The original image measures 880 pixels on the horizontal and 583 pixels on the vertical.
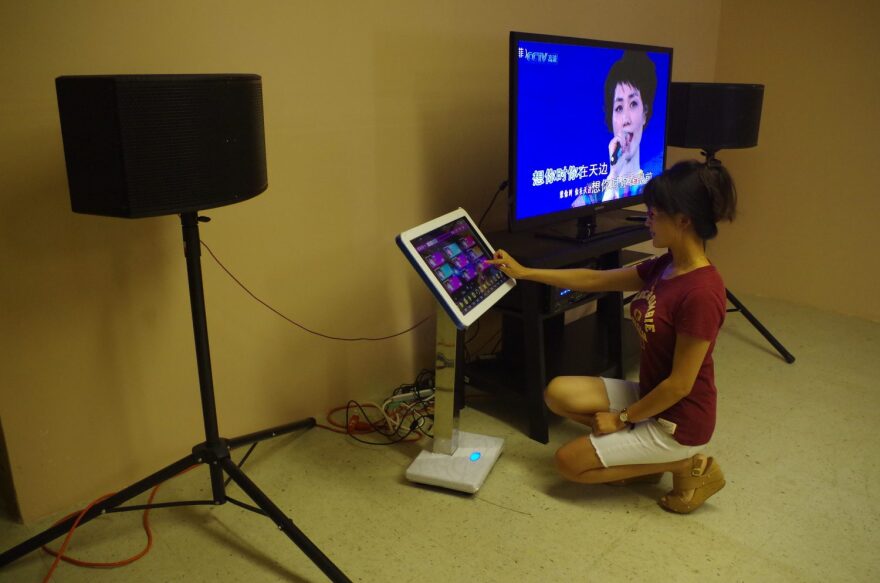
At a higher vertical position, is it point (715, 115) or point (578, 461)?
point (715, 115)

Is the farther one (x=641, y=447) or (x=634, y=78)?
(x=634, y=78)

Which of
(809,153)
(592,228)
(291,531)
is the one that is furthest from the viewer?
(809,153)

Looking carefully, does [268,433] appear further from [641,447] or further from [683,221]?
[683,221]

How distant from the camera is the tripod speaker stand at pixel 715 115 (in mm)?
3018

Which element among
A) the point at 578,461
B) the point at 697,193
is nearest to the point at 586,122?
the point at 697,193

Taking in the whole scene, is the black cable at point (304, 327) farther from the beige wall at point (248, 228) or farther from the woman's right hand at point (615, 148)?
the woman's right hand at point (615, 148)

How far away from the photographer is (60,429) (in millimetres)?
1995

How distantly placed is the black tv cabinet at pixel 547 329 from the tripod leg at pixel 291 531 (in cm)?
96

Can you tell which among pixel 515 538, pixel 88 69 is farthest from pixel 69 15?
pixel 515 538

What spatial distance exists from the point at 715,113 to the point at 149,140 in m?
2.39

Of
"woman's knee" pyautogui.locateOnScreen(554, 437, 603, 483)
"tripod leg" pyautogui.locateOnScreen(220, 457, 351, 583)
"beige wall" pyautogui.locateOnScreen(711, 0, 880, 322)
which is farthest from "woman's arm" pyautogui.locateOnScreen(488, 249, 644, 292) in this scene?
"beige wall" pyautogui.locateOnScreen(711, 0, 880, 322)

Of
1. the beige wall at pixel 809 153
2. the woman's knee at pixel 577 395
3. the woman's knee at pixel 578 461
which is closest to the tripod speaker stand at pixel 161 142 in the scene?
the woman's knee at pixel 578 461

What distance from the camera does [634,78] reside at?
8.94ft

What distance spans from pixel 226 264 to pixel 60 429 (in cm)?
65
